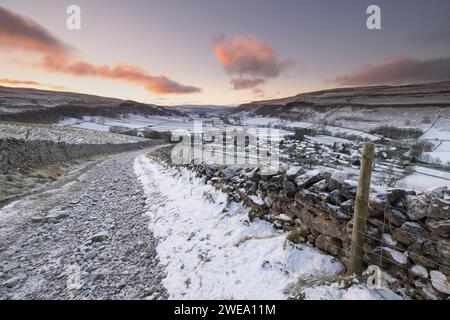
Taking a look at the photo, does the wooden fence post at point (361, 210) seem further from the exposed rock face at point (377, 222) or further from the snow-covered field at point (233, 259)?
the snow-covered field at point (233, 259)

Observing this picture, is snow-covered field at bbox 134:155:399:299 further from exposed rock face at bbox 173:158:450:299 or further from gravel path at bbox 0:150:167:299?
gravel path at bbox 0:150:167:299

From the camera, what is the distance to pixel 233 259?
5473mm

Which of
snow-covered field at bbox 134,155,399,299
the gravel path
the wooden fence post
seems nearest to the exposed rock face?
the wooden fence post

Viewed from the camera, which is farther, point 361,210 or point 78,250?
point 78,250

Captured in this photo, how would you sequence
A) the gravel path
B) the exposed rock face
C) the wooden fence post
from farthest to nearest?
the gravel path
the wooden fence post
the exposed rock face

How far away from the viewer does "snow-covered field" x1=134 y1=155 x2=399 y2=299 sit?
438cm

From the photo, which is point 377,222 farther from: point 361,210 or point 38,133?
point 38,133

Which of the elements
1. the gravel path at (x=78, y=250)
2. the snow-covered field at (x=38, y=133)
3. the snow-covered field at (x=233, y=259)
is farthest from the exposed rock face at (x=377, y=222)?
the snow-covered field at (x=38, y=133)

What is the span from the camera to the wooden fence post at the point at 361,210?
398 cm

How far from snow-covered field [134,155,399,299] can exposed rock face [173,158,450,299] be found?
1.21 feet

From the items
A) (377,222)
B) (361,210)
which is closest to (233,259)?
(361,210)

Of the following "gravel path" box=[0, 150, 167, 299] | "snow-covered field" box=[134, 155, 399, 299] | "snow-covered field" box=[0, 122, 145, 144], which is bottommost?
"gravel path" box=[0, 150, 167, 299]

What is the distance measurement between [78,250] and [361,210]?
7190mm

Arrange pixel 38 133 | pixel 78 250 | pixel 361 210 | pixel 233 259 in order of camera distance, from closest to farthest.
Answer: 1. pixel 361 210
2. pixel 233 259
3. pixel 78 250
4. pixel 38 133
